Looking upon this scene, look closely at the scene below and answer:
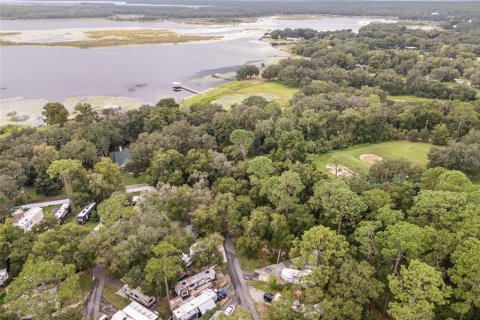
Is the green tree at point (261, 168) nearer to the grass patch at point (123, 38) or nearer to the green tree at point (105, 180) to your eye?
the green tree at point (105, 180)

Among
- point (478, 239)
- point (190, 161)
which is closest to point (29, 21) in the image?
point (190, 161)

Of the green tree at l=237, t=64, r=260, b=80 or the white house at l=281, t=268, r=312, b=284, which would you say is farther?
the green tree at l=237, t=64, r=260, b=80

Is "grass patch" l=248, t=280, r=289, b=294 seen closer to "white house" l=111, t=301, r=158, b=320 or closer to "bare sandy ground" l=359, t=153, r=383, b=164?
"white house" l=111, t=301, r=158, b=320

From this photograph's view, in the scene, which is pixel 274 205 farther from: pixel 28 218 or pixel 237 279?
pixel 28 218

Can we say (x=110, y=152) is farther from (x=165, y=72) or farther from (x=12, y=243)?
(x=165, y=72)

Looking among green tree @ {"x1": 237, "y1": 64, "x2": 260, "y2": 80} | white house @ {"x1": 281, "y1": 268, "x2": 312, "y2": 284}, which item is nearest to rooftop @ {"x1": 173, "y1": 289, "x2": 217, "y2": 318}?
white house @ {"x1": 281, "y1": 268, "x2": 312, "y2": 284}

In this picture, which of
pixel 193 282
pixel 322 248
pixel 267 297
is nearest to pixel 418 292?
pixel 322 248
